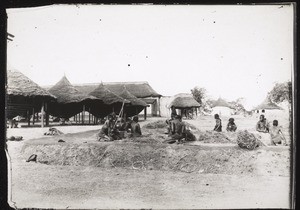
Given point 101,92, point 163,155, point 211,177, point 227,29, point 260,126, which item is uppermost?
point 227,29

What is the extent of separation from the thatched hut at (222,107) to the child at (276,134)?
64 cm

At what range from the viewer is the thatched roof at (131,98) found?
5094 millimetres

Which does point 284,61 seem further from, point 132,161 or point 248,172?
point 132,161

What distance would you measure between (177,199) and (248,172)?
1091 millimetres

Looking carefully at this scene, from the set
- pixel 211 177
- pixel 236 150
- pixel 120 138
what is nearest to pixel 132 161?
pixel 120 138

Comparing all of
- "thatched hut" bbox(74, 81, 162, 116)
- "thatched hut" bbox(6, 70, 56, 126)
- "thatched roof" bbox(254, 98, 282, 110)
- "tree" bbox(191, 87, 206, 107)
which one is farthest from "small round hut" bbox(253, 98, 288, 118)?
"thatched hut" bbox(6, 70, 56, 126)

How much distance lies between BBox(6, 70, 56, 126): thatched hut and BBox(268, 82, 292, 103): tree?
10.5 feet

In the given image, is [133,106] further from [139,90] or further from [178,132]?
A: [178,132]

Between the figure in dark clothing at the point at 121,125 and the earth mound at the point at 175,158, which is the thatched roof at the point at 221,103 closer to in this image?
the earth mound at the point at 175,158

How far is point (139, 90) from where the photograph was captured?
5051 mm

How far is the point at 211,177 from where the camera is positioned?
4914 millimetres

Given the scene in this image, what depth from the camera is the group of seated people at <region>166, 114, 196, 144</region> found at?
5.04 metres

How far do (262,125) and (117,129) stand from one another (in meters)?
2.14

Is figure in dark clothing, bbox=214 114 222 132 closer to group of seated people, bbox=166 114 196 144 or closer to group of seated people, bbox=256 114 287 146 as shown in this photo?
group of seated people, bbox=166 114 196 144
